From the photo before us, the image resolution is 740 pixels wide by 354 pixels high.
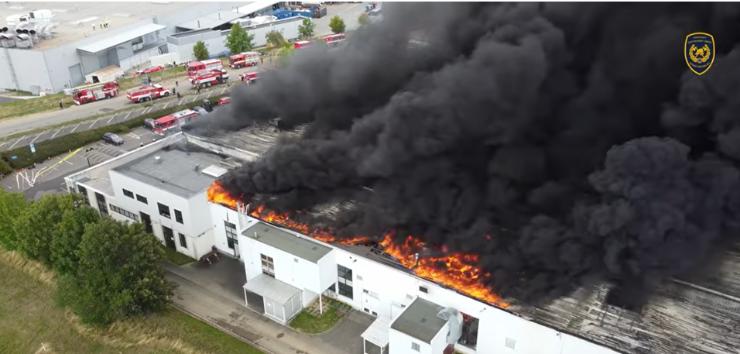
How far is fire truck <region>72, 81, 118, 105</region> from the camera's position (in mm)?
49375

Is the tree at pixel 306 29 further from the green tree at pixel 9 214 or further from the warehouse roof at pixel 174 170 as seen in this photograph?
the green tree at pixel 9 214

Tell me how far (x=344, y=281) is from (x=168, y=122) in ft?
81.6

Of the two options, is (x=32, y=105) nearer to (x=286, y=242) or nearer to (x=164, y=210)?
(x=164, y=210)

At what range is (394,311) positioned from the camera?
22.3 metres

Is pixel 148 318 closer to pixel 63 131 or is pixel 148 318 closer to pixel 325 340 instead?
pixel 325 340

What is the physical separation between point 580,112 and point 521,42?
408 centimetres

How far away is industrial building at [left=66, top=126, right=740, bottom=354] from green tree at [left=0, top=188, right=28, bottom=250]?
142 inches

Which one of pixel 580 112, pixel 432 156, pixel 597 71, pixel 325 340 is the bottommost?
pixel 325 340

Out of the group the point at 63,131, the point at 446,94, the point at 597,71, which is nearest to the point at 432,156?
the point at 446,94

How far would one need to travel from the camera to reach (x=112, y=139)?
40.2 meters

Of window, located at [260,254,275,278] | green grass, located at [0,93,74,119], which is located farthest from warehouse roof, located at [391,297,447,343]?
green grass, located at [0,93,74,119]

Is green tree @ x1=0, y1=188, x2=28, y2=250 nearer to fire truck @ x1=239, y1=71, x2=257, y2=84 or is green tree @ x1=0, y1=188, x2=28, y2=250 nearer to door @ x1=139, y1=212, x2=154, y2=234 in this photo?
door @ x1=139, y1=212, x2=154, y2=234

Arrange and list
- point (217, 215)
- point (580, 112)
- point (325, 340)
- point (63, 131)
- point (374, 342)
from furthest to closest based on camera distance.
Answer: point (63, 131) < point (217, 215) < point (580, 112) < point (325, 340) < point (374, 342)

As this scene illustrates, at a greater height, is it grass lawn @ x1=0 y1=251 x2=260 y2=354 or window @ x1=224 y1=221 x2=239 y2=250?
window @ x1=224 y1=221 x2=239 y2=250
